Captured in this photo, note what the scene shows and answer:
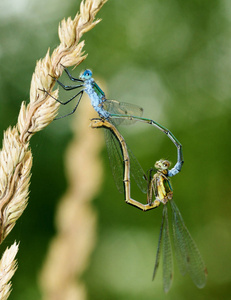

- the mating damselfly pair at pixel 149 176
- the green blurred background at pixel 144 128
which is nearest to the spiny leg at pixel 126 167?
the mating damselfly pair at pixel 149 176

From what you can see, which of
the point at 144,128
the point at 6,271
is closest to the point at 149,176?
the point at 6,271

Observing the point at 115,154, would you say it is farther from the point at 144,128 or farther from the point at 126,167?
the point at 144,128

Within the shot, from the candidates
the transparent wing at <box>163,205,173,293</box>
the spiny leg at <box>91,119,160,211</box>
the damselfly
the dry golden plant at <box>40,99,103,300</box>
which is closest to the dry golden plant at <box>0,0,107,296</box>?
the dry golden plant at <box>40,99,103,300</box>

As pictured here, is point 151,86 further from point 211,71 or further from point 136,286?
point 136,286

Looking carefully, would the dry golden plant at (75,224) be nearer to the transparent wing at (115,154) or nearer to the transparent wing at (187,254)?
the transparent wing at (115,154)

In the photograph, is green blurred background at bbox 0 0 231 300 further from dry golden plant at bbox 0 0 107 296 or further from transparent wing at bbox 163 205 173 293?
dry golden plant at bbox 0 0 107 296
